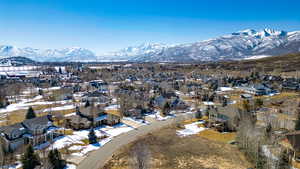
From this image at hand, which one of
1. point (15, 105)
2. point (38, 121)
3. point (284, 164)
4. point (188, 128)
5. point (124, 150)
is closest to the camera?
point (284, 164)

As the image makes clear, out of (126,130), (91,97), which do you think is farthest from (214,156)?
(91,97)

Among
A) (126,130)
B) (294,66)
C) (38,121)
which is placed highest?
(294,66)

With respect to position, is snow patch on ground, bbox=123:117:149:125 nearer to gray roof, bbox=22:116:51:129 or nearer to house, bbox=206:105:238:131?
house, bbox=206:105:238:131

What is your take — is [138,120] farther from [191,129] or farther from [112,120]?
[191,129]

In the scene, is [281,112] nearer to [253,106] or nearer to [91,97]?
[253,106]

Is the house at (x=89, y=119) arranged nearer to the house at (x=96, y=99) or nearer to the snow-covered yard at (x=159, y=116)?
the snow-covered yard at (x=159, y=116)

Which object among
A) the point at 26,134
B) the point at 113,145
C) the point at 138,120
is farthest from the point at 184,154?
the point at 26,134
